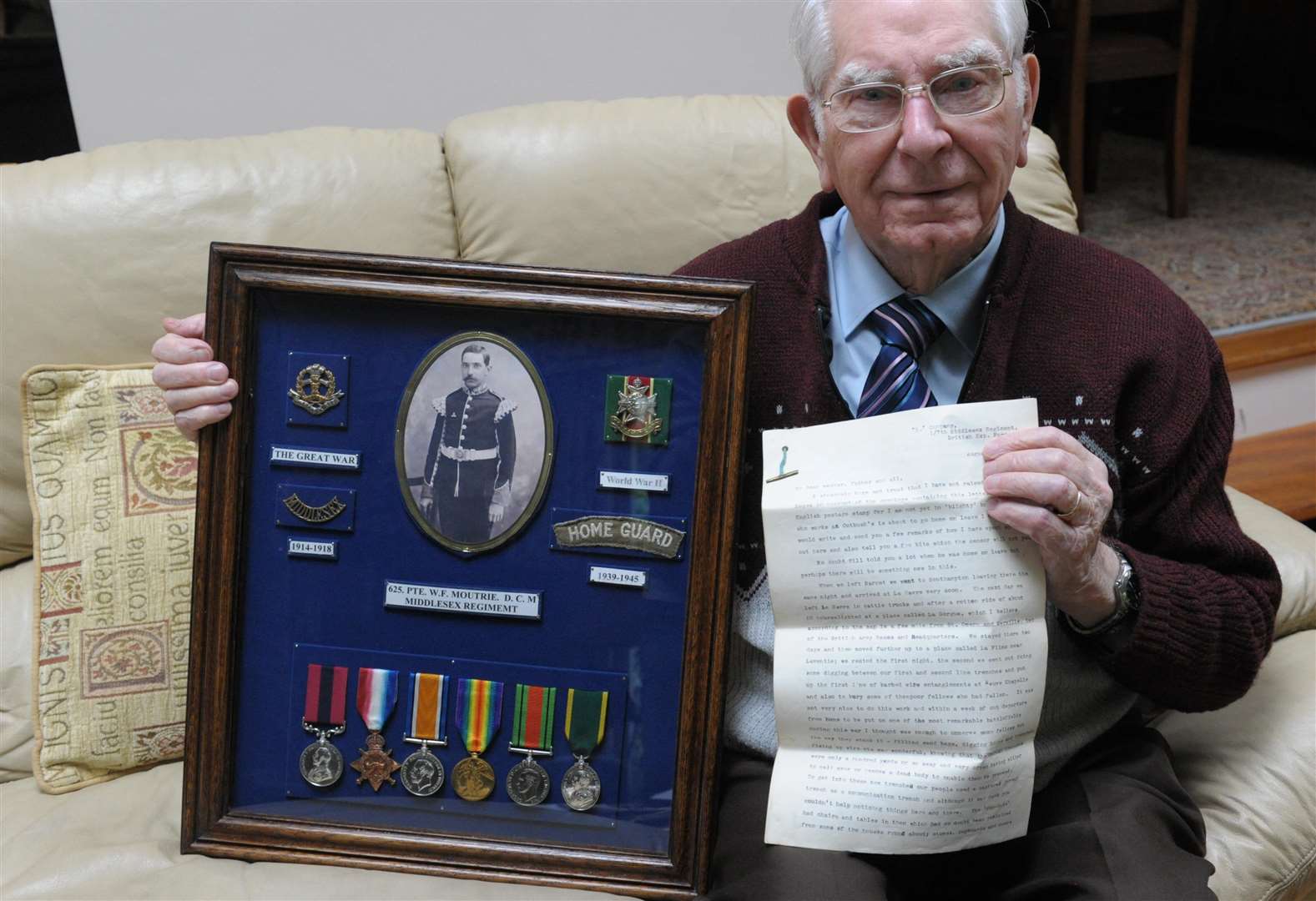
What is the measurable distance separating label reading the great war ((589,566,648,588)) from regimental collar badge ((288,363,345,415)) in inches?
11.8

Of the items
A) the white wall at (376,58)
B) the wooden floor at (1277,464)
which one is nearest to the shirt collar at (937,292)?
the white wall at (376,58)

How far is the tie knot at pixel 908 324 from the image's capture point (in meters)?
1.23

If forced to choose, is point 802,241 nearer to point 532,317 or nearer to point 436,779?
point 532,317

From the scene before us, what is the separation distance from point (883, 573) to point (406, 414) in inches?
18.7

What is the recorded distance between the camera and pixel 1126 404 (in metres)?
1.22

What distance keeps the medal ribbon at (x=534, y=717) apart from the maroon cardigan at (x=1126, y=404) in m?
0.24

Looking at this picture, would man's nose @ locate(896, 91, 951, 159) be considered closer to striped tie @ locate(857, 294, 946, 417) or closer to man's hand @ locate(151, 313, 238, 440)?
striped tie @ locate(857, 294, 946, 417)

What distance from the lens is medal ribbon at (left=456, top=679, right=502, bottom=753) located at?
1.16m

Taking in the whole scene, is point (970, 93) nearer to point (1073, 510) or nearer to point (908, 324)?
point (908, 324)

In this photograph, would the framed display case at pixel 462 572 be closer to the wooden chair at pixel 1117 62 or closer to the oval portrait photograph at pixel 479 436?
the oval portrait photograph at pixel 479 436

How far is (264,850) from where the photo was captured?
119 centimetres

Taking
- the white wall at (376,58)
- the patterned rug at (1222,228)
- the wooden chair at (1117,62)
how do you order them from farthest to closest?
1. the wooden chair at (1117,62)
2. the patterned rug at (1222,228)
3. the white wall at (376,58)

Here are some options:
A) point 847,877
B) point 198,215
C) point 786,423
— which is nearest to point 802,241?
point 786,423

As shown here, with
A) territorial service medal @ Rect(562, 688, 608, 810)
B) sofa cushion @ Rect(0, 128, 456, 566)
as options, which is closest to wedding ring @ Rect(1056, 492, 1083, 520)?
territorial service medal @ Rect(562, 688, 608, 810)
